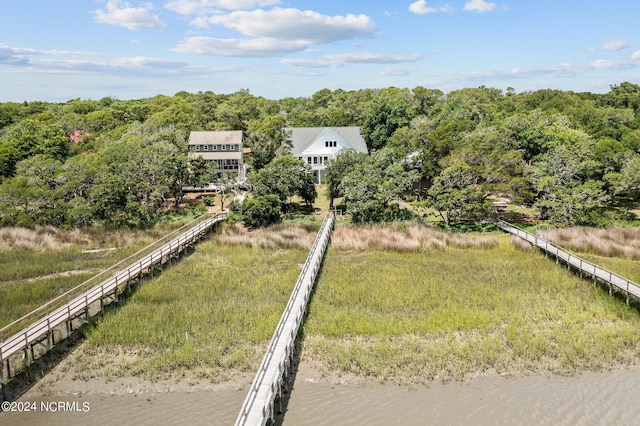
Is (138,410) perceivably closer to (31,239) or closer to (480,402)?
(480,402)

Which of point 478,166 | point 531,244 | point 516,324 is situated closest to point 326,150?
point 478,166

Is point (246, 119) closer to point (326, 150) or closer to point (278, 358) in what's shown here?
point (326, 150)

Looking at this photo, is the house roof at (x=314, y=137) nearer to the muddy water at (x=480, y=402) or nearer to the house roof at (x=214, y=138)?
the house roof at (x=214, y=138)

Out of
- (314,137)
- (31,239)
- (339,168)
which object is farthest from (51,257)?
(314,137)

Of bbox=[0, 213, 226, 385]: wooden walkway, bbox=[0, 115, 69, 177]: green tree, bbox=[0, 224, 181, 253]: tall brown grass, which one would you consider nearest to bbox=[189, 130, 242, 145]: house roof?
bbox=[0, 115, 69, 177]: green tree

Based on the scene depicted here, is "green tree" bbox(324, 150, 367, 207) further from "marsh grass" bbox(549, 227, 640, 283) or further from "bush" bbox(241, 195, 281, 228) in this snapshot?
"marsh grass" bbox(549, 227, 640, 283)
